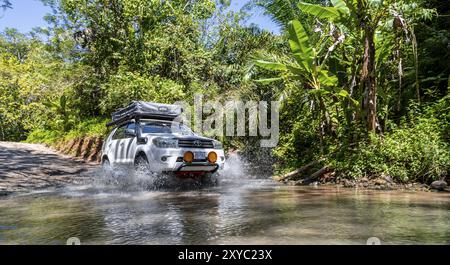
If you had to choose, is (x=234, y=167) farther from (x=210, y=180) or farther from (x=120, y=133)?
(x=120, y=133)

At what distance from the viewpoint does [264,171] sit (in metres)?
13.2

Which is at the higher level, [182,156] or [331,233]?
[182,156]

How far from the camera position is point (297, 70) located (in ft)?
34.0

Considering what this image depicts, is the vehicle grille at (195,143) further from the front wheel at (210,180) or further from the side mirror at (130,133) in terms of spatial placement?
the side mirror at (130,133)

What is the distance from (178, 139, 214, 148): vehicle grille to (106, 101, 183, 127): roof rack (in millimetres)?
1705

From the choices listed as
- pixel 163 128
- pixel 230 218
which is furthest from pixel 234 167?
pixel 230 218

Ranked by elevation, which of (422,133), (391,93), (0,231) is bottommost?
(0,231)

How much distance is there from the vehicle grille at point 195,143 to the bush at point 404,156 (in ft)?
11.4

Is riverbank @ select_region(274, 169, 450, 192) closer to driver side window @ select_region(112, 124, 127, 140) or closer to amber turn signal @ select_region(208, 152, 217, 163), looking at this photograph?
amber turn signal @ select_region(208, 152, 217, 163)

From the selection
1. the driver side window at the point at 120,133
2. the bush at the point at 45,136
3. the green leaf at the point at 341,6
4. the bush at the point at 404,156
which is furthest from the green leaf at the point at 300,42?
the bush at the point at 45,136

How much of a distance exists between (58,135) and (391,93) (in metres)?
22.3

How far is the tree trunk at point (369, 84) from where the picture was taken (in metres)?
9.96
